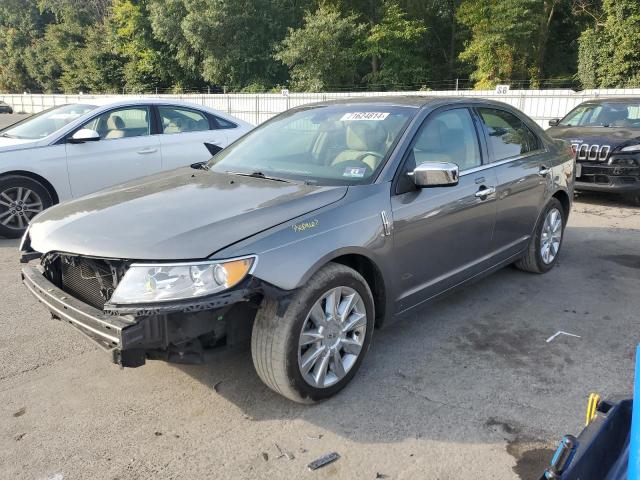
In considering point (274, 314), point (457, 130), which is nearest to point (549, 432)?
point (274, 314)

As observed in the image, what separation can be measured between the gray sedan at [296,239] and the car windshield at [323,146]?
0.01 m

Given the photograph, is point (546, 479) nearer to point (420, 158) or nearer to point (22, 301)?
point (420, 158)

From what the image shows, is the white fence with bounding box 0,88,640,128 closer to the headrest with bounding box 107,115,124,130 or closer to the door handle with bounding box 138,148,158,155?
the headrest with bounding box 107,115,124,130

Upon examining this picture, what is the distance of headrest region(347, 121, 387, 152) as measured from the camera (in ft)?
11.9

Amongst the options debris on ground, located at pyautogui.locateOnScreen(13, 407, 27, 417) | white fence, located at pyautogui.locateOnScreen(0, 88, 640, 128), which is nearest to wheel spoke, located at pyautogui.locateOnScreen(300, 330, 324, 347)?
debris on ground, located at pyautogui.locateOnScreen(13, 407, 27, 417)

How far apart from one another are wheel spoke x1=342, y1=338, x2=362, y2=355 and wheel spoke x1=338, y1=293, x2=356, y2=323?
5.4 inches

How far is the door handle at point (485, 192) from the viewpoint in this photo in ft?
13.3

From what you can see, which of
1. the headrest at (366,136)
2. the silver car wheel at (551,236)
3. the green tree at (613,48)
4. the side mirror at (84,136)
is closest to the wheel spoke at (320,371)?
the headrest at (366,136)

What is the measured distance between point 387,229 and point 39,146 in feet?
16.4

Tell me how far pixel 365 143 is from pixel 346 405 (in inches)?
66.8

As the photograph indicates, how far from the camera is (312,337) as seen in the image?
292 centimetres

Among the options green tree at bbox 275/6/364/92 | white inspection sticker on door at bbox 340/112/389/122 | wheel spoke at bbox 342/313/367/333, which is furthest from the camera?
green tree at bbox 275/6/364/92

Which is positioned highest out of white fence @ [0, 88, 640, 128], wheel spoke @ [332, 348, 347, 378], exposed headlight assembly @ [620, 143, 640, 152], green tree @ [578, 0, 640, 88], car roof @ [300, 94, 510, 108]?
green tree @ [578, 0, 640, 88]

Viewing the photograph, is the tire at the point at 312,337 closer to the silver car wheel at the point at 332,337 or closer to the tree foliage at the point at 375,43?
the silver car wheel at the point at 332,337
